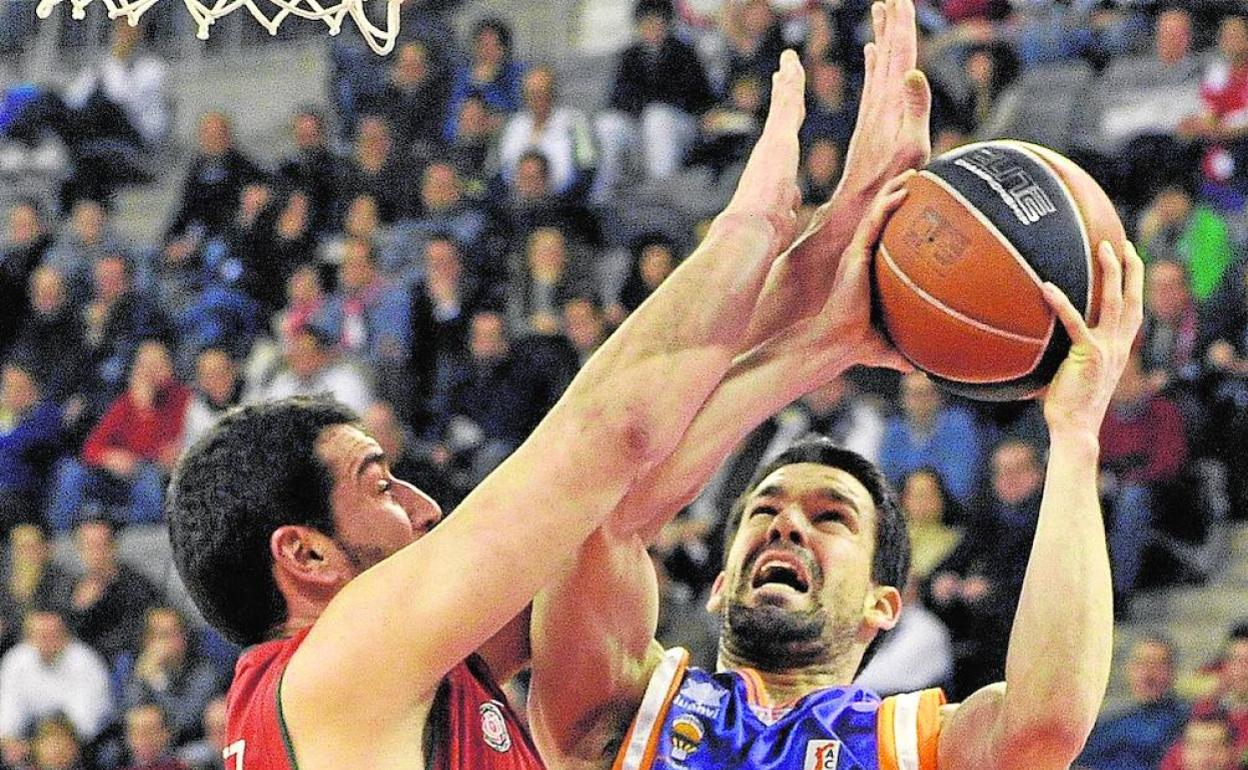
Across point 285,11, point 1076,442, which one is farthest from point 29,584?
point 1076,442

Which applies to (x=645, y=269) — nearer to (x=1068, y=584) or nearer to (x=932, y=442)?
(x=932, y=442)

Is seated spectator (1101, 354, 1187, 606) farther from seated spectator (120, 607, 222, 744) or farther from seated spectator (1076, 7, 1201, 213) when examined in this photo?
seated spectator (120, 607, 222, 744)

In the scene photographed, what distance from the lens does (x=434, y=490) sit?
25.3ft

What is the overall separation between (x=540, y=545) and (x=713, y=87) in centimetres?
774

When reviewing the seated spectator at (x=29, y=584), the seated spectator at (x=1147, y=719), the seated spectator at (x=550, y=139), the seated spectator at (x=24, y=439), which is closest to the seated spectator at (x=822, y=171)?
the seated spectator at (x=550, y=139)

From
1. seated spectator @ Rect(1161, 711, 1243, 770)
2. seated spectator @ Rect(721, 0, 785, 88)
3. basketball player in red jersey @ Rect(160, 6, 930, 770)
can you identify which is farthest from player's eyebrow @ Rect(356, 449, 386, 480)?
seated spectator @ Rect(721, 0, 785, 88)

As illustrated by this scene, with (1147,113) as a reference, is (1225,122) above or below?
above

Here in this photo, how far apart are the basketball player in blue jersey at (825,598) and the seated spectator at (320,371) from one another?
5.40 m

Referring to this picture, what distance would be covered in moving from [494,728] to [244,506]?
1.60 feet

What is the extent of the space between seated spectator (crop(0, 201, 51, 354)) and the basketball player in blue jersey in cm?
780

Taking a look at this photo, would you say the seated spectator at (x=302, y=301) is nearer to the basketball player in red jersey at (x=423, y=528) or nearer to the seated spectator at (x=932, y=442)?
the seated spectator at (x=932, y=442)

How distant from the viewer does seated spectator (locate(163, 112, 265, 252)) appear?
11258mm

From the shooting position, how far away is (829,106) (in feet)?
30.7

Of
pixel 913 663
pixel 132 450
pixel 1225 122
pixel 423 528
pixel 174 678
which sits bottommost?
pixel 174 678
